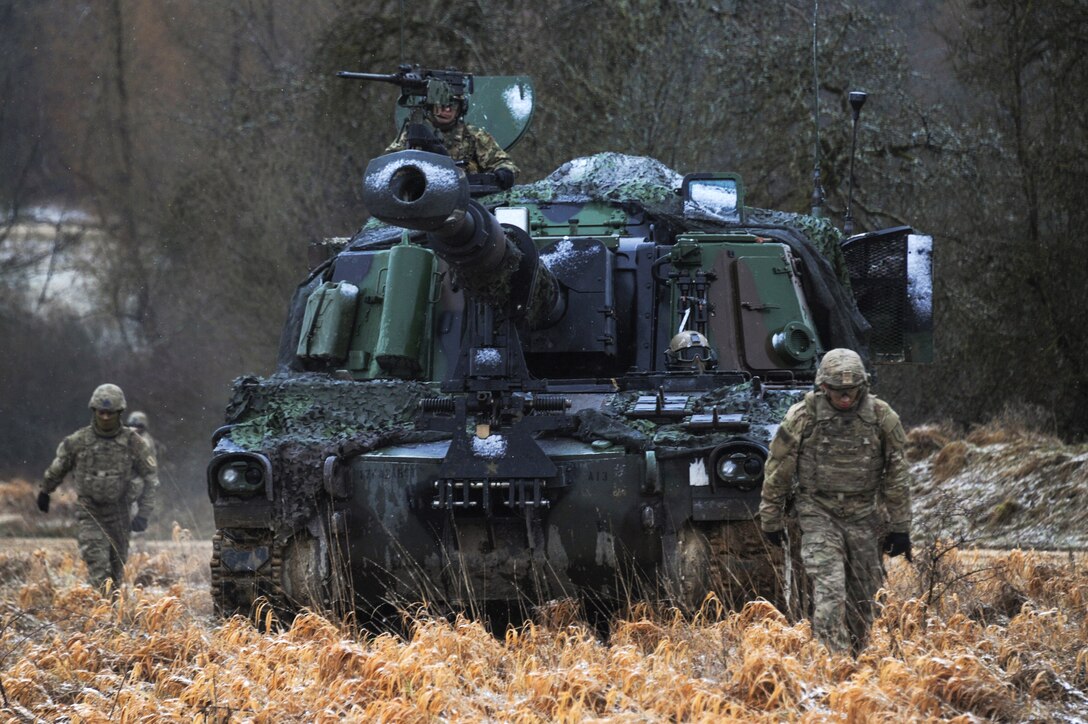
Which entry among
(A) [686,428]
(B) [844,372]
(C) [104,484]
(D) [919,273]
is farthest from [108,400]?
(B) [844,372]

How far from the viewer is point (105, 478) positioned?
11.9 metres

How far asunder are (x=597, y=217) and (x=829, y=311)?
146cm

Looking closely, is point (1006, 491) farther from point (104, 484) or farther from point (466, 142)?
point (104, 484)

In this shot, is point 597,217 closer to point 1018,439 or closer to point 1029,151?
point 1018,439

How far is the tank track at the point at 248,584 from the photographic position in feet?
27.6

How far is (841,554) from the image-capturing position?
25.2 feet

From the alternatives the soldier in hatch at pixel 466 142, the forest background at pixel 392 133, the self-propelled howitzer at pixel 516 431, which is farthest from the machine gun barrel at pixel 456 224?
the forest background at pixel 392 133

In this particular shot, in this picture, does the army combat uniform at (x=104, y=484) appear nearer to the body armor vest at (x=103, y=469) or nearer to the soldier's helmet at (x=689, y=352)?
the body armor vest at (x=103, y=469)

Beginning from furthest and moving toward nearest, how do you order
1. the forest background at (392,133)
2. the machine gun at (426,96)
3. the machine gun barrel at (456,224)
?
the forest background at (392,133) < the machine gun at (426,96) < the machine gun barrel at (456,224)

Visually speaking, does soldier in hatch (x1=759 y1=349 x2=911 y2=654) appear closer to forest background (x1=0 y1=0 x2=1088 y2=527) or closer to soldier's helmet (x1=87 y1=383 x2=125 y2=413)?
soldier's helmet (x1=87 y1=383 x2=125 y2=413)

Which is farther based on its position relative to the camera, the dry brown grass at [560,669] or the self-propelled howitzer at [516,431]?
the self-propelled howitzer at [516,431]

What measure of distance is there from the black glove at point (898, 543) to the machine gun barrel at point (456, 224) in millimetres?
2077

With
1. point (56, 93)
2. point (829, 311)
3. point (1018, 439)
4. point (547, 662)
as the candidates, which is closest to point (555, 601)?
point (547, 662)

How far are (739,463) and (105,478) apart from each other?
18.2 ft
